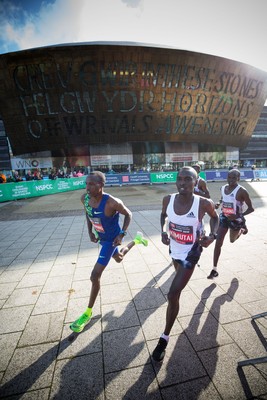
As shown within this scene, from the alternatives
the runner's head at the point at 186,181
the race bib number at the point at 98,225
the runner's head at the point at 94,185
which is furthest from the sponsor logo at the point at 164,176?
the runner's head at the point at 186,181

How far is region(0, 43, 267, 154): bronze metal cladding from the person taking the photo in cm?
3086

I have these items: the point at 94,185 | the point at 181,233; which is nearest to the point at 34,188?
the point at 94,185

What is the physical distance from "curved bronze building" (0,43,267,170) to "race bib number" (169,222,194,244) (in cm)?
3609

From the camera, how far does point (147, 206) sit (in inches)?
448

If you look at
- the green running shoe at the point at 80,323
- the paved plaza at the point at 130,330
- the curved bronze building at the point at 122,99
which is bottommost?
the paved plaza at the point at 130,330

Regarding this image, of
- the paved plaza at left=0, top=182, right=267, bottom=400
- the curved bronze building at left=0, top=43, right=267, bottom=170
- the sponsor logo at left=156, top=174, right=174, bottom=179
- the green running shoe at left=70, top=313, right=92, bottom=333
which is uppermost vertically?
the curved bronze building at left=0, top=43, right=267, bottom=170

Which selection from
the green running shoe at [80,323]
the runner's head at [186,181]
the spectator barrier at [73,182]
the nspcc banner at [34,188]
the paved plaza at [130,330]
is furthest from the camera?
the spectator barrier at [73,182]

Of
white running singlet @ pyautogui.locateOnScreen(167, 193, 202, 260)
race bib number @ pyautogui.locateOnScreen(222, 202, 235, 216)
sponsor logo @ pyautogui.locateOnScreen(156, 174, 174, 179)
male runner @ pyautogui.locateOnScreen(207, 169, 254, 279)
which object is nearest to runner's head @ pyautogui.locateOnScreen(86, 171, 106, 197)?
white running singlet @ pyautogui.locateOnScreen(167, 193, 202, 260)

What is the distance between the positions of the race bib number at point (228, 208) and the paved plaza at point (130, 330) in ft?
4.01

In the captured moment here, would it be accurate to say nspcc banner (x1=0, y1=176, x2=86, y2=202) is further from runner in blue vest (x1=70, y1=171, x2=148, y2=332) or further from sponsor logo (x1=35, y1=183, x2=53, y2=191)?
runner in blue vest (x1=70, y1=171, x2=148, y2=332)

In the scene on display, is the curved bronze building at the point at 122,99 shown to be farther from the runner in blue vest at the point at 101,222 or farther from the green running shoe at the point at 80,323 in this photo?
the green running shoe at the point at 80,323

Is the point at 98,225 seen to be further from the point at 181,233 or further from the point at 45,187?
the point at 45,187

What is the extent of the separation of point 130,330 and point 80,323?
0.72 meters

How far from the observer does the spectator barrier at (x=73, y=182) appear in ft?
49.3
